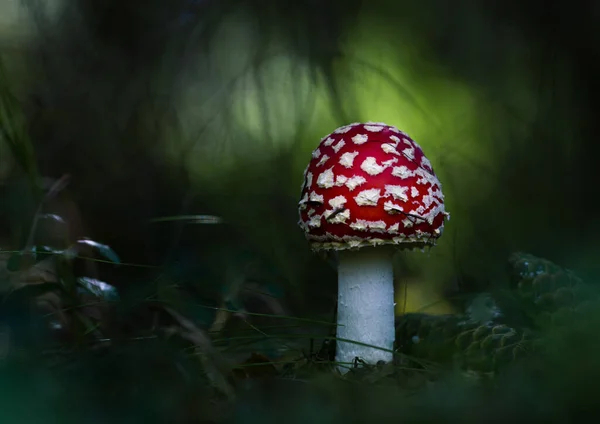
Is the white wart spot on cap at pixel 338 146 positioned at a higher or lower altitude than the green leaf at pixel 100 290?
higher

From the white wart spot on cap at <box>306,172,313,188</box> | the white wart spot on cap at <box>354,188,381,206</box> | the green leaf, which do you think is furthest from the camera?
the white wart spot on cap at <box>306,172,313,188</box>

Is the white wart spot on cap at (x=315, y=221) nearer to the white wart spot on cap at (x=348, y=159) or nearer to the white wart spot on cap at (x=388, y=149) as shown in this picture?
the white wart spot on cap at (x=348, y=159)

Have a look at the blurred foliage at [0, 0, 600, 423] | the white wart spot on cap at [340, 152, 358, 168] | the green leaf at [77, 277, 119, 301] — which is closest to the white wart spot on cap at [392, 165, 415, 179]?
the white wart spot on cap at [340, 152, 358, 168]

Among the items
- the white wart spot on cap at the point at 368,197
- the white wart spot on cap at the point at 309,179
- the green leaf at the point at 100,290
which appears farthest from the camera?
the white wart spot on cap at the point at 309,179

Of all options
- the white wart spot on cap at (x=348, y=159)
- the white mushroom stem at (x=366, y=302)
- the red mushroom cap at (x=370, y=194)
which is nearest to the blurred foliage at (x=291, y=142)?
the white mushroom stem at (x=366, y=302)

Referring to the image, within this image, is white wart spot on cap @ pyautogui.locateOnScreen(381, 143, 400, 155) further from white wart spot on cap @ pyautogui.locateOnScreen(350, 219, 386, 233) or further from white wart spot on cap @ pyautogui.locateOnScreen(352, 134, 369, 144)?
white wart spot on cap @ pyautogui.locateOnScreen(350, 219, 386, 233)

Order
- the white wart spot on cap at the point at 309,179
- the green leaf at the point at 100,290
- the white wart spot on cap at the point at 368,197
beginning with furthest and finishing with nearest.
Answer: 1. the white wart spot on cap at the point at 309,179
2. the white wart spot on cap at the point at 368,197
3. the green leaf at the point at 100,290
